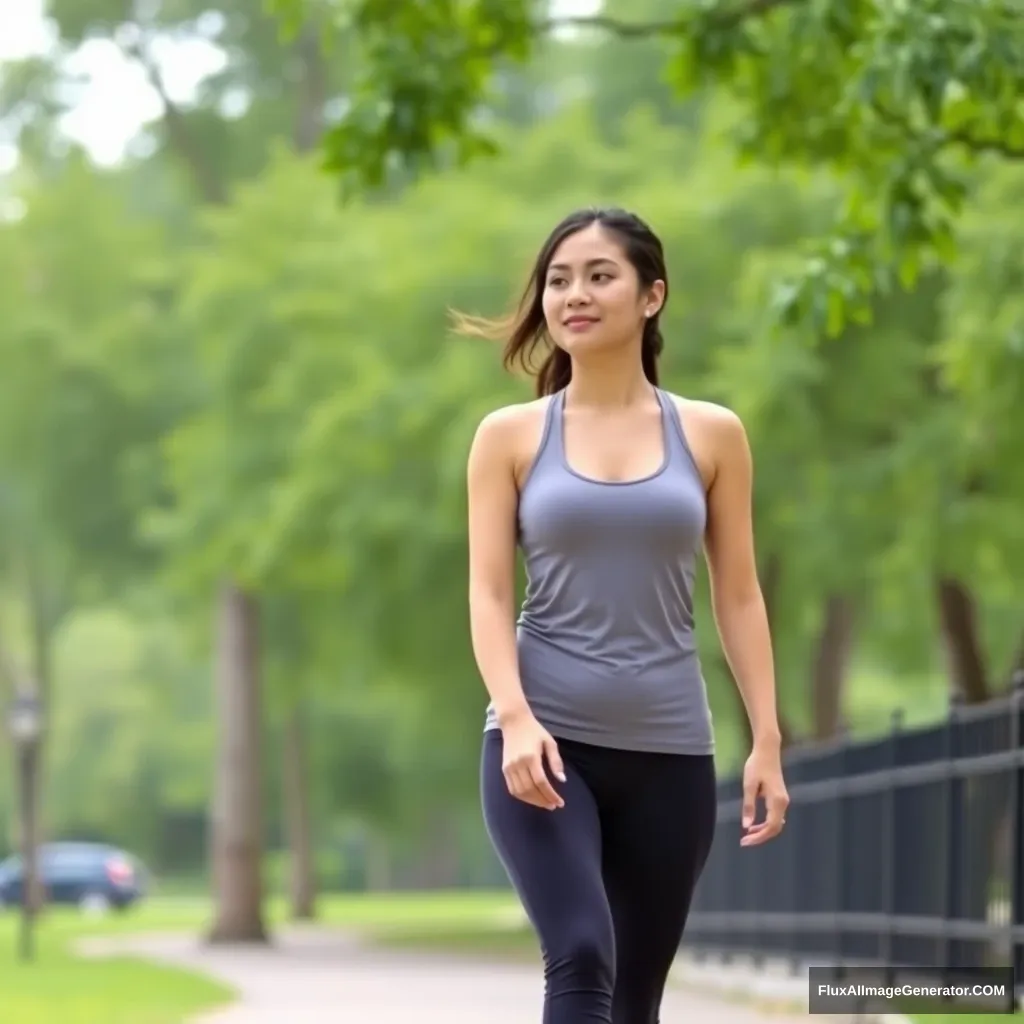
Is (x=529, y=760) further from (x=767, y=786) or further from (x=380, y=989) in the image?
(x=380, y=989)

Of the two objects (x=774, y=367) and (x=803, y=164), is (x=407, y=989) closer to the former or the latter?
(x=774, y=367)

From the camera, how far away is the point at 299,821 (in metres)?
43.9

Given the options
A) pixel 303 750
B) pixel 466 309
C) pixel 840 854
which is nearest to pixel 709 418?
pixel 840 854

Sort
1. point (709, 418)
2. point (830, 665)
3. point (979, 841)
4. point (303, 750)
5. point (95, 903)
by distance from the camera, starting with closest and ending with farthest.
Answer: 1. point (709, 418)
2. point (979, 841)
3. point (830, 665)
4. point (303, 750)
5. point (95, 903)

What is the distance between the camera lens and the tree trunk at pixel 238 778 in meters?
32.9

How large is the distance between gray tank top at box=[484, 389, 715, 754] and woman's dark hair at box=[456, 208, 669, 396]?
42 centimetres

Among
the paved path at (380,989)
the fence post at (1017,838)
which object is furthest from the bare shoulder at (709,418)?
the paved path at (380,989)

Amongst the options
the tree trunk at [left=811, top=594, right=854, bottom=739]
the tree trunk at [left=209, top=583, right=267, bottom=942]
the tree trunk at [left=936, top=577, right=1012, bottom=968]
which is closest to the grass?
the tree trunk at [left=209, top=583, right=267, bottom=942]

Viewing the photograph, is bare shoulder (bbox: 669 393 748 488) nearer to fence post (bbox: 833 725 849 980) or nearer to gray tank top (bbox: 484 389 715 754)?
gray tank top (bbox: 484 389 715 754)

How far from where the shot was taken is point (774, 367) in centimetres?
1986

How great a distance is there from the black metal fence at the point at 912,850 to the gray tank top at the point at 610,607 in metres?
5.22

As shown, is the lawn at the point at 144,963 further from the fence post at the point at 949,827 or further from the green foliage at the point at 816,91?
the green foliage at the point at 816,91

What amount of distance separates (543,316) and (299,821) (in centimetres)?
3928

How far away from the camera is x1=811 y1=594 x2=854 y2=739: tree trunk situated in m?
28.8
